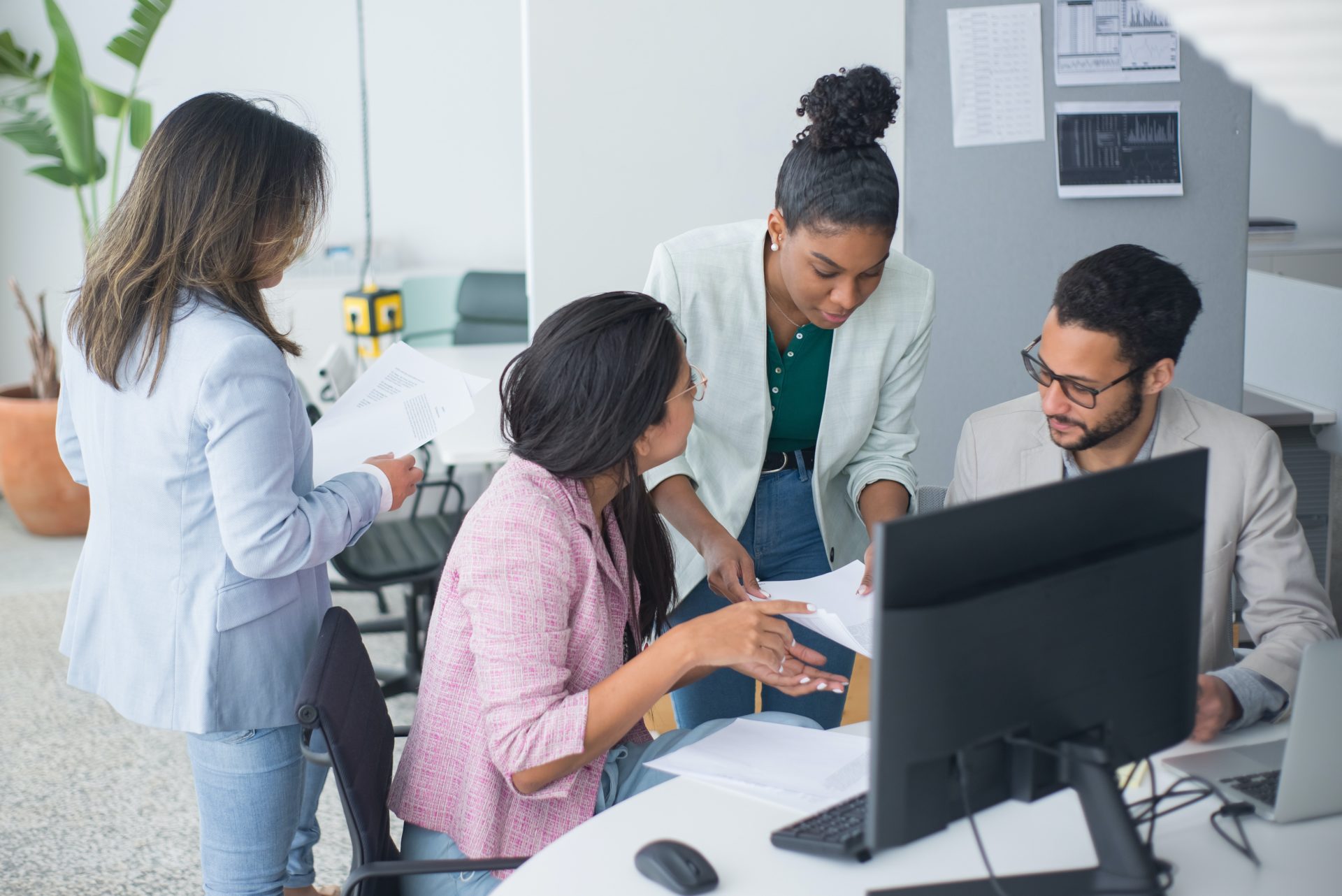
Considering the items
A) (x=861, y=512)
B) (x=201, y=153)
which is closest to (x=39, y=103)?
(x=201, y=153)

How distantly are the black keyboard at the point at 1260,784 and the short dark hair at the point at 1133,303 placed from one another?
2.02 ft

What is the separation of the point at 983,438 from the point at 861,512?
0.80ft

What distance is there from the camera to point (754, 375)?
194cm

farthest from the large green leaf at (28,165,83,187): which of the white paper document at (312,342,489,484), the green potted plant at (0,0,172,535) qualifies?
the white paper document at (312,342,489,484)

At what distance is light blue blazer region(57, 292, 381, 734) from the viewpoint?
5.04 feet

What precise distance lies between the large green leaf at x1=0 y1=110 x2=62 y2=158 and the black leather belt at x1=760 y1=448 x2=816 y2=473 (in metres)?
3.73

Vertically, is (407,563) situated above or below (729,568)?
below

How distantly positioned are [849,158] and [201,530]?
1.03 meters

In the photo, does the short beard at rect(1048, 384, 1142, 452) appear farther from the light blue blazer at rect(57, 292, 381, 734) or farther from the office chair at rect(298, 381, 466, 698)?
the office chair at rect(298, 381, 466, 698)

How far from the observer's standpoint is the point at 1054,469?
1839mm

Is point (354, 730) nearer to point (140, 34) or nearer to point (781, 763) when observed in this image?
point (781, 763)

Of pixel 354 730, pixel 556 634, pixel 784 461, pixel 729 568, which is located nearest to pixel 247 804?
pixel 354 730

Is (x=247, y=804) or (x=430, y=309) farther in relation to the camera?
(x=430, y=309)

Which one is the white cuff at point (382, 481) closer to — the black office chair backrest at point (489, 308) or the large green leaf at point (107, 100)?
the black office chair backrest at point (489, 308)
